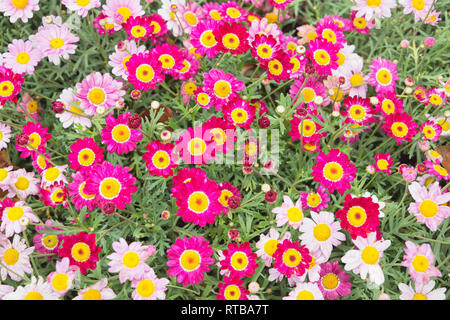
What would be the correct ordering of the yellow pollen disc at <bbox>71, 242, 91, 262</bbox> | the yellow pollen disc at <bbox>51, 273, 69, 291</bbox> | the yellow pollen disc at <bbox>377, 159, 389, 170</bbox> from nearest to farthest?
the yellow pollen disc at <bbox>51, 273, 69, 291</bbox>
the yellow pollen disc at <bbox>71, 242, 91, 262</bbox>
the yellow pollen disc at <bbox>377, 159, 389, 170</bbox>

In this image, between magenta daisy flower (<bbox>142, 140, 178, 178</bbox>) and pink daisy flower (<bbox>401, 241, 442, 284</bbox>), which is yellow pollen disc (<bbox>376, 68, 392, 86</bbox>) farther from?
magenta daisy flower (<bbox>142, 140, 178, 178</bbox>)

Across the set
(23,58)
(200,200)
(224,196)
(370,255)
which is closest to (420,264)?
(370,255)

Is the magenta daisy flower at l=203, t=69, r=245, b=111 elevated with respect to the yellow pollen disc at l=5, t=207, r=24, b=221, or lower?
elevated

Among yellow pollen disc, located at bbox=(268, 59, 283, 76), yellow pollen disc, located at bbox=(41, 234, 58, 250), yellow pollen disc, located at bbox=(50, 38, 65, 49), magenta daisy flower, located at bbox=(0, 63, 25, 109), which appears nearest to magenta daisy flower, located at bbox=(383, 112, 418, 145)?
yellow pollen disc, located at bbox=(268, 59, 283, 76)

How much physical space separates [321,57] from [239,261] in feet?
5.06

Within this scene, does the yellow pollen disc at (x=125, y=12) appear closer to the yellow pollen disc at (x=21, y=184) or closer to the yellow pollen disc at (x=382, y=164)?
the yellow pollen disc at (x=21, y=184)

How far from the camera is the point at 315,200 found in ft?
8.33

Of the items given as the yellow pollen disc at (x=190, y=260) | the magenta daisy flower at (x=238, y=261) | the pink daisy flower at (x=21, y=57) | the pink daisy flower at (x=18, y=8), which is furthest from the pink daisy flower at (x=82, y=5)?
the magenta daisy flower at (x=238, y=261)

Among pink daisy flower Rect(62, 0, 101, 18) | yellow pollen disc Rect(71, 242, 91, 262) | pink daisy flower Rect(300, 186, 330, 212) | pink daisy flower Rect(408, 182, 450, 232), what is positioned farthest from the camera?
pink daisy flower Rect(62, 0, 101, 18)

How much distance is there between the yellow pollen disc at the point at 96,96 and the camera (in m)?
2.86

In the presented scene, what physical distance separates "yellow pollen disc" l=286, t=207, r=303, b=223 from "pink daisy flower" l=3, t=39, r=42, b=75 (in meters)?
2.24

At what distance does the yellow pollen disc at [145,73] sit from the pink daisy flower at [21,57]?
91 cm

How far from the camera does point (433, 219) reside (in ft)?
7.97

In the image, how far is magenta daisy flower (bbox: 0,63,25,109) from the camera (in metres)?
2.70
